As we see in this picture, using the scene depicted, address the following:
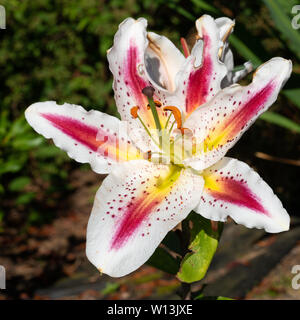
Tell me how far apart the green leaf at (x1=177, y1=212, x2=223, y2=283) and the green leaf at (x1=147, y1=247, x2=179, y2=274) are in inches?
2.8

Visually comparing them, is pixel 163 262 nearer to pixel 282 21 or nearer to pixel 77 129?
pixel 77 129

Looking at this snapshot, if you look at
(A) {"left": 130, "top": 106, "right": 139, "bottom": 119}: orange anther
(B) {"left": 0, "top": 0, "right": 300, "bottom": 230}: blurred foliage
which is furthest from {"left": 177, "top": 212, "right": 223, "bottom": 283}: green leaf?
(B) {"left": 0, "top": 0, "right": 300, "bottom": 230}: blurred foliage

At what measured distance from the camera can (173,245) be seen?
2.18 feet

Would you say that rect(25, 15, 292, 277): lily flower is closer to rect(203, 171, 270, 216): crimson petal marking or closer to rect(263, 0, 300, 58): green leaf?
rect(203, 171, 270, 216): crimson petal marking

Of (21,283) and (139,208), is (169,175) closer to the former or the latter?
(139,208)

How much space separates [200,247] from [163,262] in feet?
0.31

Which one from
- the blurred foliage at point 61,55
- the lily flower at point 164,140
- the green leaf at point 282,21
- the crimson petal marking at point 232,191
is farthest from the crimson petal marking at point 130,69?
the blurred foliage at point 61,55

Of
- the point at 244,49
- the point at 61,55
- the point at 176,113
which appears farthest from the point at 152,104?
the point at 61,55

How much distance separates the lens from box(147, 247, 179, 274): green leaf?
2.01 feet

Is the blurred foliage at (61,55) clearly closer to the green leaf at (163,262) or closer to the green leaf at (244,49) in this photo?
the green leaf at (244,49)

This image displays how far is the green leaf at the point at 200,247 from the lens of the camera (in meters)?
0.53

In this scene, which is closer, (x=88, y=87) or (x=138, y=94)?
(x=138, y=94)

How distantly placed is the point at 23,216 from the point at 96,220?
211cm

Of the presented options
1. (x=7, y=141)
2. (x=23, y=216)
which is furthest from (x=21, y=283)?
(x=7, y=141)
